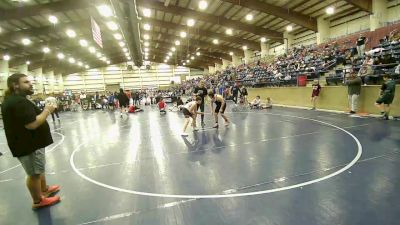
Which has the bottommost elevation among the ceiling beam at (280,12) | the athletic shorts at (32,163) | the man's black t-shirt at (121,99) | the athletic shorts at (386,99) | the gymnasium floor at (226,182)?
the gymnasium floor at (226,182)

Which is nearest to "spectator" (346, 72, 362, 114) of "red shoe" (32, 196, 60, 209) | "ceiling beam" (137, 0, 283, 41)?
"red shoe" (32, 196, 60, 209)

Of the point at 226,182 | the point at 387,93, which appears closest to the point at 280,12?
the point at 387,93

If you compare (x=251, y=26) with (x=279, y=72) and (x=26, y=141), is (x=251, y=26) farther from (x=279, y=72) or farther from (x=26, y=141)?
(x=26, y=141)

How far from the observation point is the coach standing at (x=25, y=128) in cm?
322

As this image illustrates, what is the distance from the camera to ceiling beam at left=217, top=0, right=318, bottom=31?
18.4 meters

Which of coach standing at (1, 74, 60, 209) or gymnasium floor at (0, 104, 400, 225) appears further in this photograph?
coach standing at (1, 74, 60, 209)

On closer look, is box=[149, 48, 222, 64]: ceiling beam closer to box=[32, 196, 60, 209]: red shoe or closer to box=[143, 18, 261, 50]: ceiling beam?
box=[143, 18, 261, 50]: ceiling beam

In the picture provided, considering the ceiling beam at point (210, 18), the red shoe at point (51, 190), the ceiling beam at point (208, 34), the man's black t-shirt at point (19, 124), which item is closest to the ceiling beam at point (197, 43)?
the ceiling beam at point (208, 34)

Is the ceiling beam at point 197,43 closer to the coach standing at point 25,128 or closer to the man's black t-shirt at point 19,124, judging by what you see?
the coach standing at point 25,128

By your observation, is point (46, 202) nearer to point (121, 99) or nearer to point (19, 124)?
point (19, 124)

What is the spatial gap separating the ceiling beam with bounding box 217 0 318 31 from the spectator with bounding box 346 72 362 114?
34.2 feet

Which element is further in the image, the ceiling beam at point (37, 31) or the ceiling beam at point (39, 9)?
the ceiling beam at point (37, 31)

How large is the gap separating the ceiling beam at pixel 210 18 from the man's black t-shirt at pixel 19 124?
16.7 metres

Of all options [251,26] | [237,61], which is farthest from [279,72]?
[237,61]
